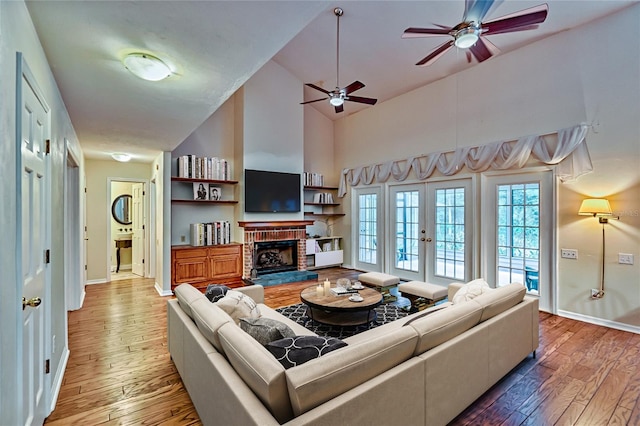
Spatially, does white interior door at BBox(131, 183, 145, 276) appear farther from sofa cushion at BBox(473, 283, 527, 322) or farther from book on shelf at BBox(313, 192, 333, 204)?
sofa cushion at BBox(473, 283, 527, 322)

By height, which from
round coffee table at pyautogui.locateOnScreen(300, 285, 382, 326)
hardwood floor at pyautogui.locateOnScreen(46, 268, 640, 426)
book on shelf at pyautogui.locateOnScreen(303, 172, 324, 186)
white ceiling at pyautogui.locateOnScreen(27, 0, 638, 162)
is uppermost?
white ceiling at pyautogui.locateOnScreen(27, 0, 638, 162)

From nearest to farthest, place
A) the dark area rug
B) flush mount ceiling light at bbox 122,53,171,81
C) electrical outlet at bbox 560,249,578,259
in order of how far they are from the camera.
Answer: flush mount ceiling light at bbox 122,53,171,81
the dark area rug
electrical outlet at bbox 560,249,578,259

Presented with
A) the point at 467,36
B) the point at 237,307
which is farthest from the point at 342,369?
the point at 467,36

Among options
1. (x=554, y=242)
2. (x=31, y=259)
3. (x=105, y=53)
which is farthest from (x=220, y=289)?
(x=554, y=242)

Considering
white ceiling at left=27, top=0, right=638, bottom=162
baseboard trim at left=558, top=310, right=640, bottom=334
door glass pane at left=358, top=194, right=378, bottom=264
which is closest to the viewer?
white ceiling at left=27, top=0, right=638, bottom=162

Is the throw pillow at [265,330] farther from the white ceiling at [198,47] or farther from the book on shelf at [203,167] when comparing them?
the book on shelf at [203,167]

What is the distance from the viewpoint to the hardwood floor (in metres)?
2.05

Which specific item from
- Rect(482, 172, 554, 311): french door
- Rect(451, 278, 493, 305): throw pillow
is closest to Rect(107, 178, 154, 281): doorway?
Rect(451, 278, 493, 305): throw pillow

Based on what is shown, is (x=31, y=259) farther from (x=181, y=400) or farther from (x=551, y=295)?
(x=551, y=295)

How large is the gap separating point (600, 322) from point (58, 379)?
18.9ft

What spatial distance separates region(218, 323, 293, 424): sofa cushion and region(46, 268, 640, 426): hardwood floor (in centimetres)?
99

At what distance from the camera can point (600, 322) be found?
3.69 meters

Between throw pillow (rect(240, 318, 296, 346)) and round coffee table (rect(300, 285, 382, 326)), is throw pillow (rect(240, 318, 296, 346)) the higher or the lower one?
the higher one

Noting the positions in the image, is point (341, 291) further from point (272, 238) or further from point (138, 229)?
point (138, 229)
